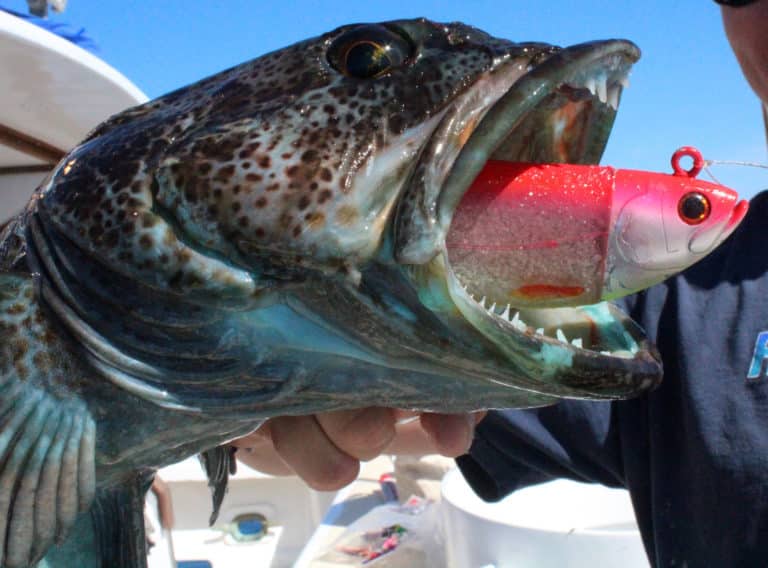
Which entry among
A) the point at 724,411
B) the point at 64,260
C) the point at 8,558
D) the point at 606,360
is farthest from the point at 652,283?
the point at 724,411

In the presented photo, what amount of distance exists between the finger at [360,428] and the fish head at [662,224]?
38.4 inches

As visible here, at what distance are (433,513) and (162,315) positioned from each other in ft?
14.8

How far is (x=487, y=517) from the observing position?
382 cm

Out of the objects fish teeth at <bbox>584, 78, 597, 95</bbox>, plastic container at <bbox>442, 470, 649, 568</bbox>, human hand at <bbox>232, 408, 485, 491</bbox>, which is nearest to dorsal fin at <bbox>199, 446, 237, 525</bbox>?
human hand at <bbox>232, 408, 485, 491</bbox>

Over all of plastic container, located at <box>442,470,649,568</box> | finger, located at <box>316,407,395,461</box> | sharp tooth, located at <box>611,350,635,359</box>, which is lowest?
plastic container, located at <box>442,470,649,568</box>

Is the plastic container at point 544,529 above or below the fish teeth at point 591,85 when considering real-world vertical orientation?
below

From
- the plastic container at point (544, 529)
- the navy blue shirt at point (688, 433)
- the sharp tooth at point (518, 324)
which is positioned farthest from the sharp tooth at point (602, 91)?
the plastic container at point (544, 529)

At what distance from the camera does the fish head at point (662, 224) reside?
1.24 metres

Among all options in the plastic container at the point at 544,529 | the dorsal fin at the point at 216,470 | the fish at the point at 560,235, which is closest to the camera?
the fish at the point at 560,235

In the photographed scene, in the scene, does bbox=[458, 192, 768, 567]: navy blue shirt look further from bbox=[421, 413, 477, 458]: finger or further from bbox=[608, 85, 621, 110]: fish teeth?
bbox=[608, 85, 621, 110]: fish teeth

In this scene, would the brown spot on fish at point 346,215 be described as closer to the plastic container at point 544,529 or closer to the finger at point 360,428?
the finger at point 360,428

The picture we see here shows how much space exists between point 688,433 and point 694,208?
1700 millimetres

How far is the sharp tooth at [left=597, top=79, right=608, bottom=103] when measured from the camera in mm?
1343

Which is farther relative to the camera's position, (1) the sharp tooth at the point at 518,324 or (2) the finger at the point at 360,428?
(2) the finger at the point at 360,428
